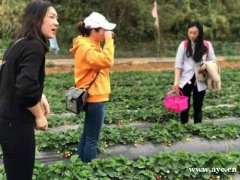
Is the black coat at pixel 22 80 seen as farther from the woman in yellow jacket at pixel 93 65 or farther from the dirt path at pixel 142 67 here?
the dirt path at pixel 142 67

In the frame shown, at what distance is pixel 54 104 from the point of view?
354 inches

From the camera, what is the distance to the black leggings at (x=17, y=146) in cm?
290

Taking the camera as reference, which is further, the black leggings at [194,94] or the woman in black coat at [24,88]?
the black leggings at [194,94]

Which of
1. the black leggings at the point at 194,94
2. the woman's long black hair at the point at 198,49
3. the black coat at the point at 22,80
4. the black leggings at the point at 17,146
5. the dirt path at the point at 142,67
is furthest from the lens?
the dirt path at the point at 142,67

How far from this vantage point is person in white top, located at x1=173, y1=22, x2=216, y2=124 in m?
6.24

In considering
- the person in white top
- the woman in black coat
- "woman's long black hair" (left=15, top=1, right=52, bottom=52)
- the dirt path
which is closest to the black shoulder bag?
the woman in black coat

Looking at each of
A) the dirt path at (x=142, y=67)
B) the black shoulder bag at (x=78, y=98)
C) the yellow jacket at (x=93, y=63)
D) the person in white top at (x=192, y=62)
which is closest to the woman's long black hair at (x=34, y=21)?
the yellow jacket at (x=93, y=63)

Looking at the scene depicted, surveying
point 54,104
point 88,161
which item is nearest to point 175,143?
point 88,161

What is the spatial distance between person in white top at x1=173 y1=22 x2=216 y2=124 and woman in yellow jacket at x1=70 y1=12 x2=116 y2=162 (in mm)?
2126

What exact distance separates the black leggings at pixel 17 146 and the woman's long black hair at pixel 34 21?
1.79 ft

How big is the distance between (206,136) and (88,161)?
187cm

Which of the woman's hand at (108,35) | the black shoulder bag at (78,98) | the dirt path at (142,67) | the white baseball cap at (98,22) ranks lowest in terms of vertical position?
the dirt path at (142,67)

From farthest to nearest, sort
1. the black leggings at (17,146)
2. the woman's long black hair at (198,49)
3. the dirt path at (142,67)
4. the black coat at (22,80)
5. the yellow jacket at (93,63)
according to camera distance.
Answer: the dirt path at (142,67) < the woman's long black hair at (198,49) < the yellow jacket at (93,63) < the black leggings at (17,146) < the black coat at (22,80)

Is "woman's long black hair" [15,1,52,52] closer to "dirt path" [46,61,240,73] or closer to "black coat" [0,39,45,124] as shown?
"black coat" [0,39,45,124]
